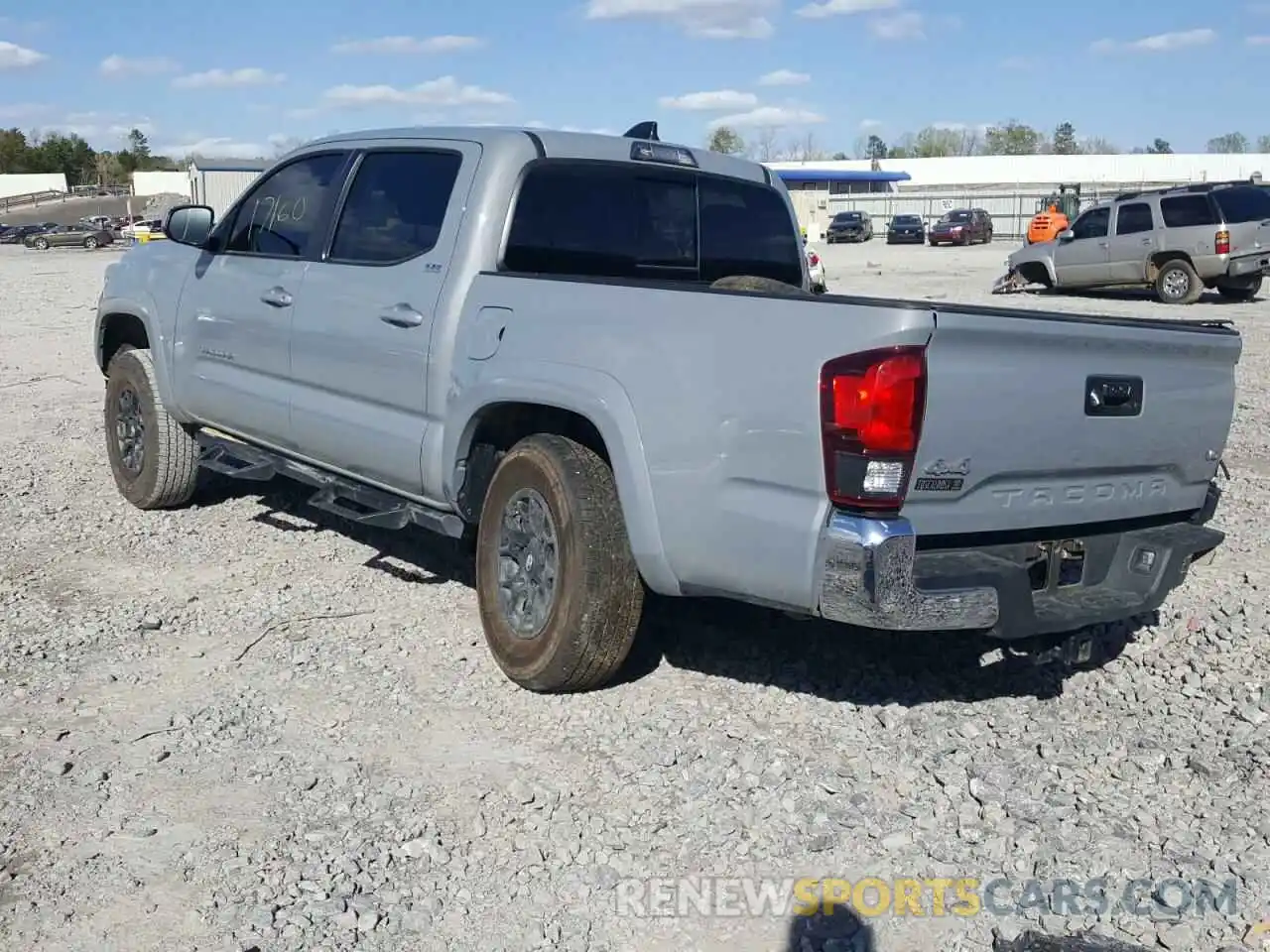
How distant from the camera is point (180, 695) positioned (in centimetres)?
461

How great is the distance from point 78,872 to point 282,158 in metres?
3.73

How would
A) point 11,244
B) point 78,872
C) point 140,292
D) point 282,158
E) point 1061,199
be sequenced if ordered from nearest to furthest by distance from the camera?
point 78,872 < point 282,158 < point 140,292 < point 1061,199 < point 11,244

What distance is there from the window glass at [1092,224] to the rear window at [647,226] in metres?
18.1

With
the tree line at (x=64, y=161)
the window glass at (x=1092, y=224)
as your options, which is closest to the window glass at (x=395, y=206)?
the window glass at (x=1092, y=224)

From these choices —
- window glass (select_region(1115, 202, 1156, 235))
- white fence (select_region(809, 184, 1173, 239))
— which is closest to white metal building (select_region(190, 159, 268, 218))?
white fence (select_region(809, 184, 1173, 239))

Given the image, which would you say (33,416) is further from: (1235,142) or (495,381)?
(1235,142)

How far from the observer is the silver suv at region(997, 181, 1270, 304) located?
65.4 feet

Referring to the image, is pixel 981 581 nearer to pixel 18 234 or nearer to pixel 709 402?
→ pixel 709 402

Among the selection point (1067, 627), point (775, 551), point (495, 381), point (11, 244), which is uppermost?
point (495, 381)

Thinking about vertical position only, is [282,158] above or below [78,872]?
above

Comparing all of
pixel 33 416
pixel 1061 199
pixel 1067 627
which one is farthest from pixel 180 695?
pixel 1061 199

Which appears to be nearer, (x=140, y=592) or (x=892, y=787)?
(x=892, y=787)

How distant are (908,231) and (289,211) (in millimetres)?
50763

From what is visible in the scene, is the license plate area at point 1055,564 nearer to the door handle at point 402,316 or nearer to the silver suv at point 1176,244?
the door handle at point 402,316
